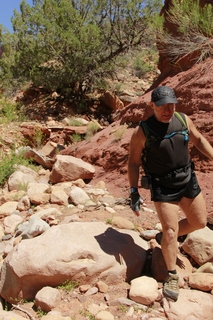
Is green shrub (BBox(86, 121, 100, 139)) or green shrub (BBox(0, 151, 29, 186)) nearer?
green shrub (BBox(0, 151, 29, 186))

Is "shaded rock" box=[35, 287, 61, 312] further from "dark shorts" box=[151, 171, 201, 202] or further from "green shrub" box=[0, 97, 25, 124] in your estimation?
"green shrub" box=[0, 97, 25, 124]

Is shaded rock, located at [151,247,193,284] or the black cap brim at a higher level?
the black cap brim

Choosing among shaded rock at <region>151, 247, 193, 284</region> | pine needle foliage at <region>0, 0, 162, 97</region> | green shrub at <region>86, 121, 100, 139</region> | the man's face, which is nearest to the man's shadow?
shaded rock at <region>151, 247, 193, 284</region>

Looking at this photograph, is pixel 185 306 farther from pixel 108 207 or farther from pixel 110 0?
pixel 110 0

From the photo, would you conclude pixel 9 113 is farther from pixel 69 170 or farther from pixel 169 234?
pixel 169 234

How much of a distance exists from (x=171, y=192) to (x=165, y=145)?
1.33ft

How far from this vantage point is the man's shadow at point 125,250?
3266 millimetres

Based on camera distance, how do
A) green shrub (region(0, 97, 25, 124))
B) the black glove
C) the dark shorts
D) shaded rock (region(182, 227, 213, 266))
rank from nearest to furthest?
the dark shorts
the black glove
shaded rock (region(182, 227, 213, 266))
green shrub (region(0, 97, 25, 124))

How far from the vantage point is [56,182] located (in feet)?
21.2

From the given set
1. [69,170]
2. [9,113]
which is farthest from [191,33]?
[9,113]

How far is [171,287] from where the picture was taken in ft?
9.55

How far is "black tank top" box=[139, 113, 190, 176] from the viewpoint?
9.39ft

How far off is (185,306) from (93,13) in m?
11.4

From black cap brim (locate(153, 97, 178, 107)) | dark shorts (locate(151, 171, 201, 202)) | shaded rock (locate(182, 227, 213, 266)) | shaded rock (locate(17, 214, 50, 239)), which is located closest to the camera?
black cap brim (locate(153, 97, 178, 107))
